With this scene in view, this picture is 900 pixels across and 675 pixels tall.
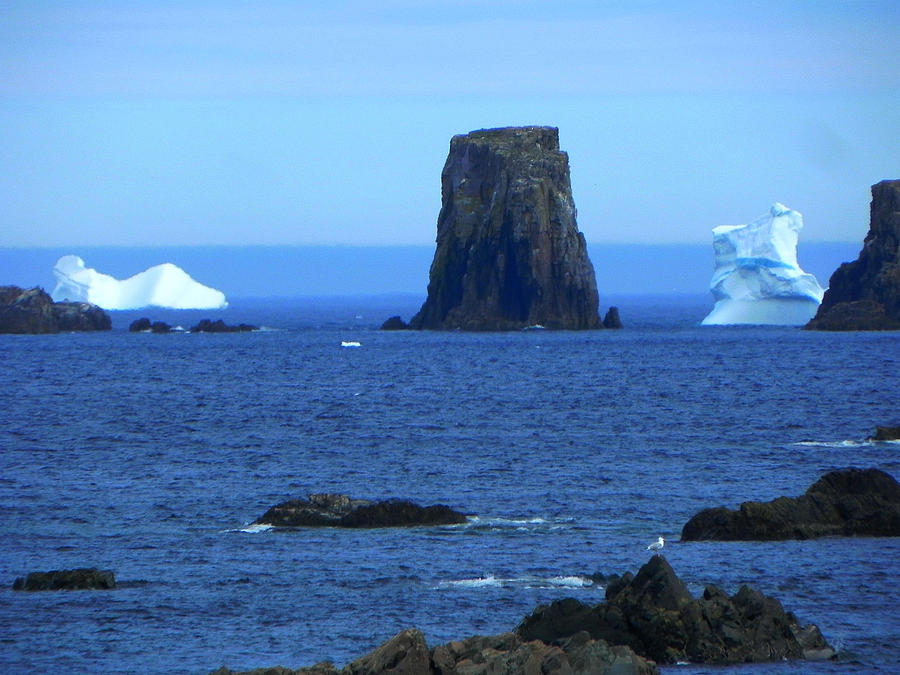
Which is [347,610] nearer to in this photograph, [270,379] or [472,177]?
[270,379]

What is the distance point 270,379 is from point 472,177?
200 ft

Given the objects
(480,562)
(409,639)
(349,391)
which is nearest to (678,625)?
(409,639)

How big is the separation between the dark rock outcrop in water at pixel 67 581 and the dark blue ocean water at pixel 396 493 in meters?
0.54

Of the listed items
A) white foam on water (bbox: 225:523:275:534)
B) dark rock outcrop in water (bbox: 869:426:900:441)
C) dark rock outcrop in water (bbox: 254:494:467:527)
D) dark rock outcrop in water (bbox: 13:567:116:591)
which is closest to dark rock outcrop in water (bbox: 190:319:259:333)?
dark rock outcrop in water (bbox: 869:426:900:441)

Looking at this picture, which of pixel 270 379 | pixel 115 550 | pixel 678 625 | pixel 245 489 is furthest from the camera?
pixel 270 379

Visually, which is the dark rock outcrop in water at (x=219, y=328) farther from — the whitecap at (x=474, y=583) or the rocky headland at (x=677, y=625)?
the rocky headland at (x=677, y=625)

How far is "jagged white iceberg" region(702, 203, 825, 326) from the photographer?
133875 millimetres

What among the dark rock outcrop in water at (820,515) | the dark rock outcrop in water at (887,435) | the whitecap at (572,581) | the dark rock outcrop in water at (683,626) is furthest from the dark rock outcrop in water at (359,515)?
the dark rock outcrop in water at (887,435)

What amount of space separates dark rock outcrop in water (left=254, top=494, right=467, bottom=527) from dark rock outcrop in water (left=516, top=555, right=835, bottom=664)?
1126 centimetres

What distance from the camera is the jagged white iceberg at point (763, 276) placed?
133875 mm

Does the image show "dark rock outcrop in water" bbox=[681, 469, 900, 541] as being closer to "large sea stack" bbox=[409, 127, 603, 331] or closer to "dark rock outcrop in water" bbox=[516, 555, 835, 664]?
"dark rock outcrop in water" bbox=[516, 555, 835, 664]

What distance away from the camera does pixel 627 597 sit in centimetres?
2066

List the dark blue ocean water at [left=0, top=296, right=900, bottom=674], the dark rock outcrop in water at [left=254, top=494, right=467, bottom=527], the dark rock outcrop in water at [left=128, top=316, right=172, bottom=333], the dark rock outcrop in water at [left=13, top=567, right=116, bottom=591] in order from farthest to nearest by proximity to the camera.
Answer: the dark rock outcrop in water at [left=128, top=316, right=172, bottom=333]
the dark rock outcrop in water at [left=254, top=494, right=467, bottom=527]
the dark rock outcrop in water at [left=13, top=567, right=116, bottom=591]
the dark blue ocean water at [left=0, top=296, right=900, bottom=674]

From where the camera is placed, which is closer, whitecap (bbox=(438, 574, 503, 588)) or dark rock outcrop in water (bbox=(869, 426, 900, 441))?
whitecap (bbox=(438, 574, 503, 588))
